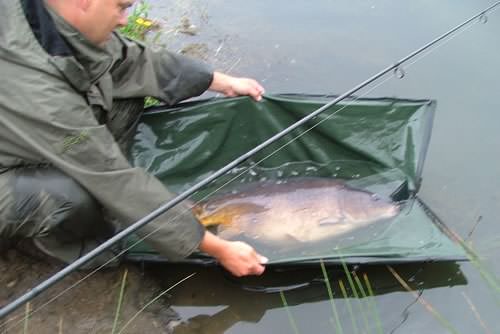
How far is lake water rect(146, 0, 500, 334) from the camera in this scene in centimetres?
261

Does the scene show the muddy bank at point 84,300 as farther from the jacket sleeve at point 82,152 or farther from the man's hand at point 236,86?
the man's hand at point 236,86

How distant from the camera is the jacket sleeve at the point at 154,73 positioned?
2969 mm

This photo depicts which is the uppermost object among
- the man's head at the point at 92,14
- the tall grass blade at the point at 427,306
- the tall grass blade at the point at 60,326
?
the man's head at the point at 92,14

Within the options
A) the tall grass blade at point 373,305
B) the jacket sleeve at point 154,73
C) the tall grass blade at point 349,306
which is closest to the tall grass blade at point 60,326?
the jacket sleeve at point 154,73

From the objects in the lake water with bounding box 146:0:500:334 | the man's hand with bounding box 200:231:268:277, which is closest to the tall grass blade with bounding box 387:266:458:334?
the lake water with bounding box 146:0:500:334

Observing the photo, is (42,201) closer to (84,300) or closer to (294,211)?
(84,300)

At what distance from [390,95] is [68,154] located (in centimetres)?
269

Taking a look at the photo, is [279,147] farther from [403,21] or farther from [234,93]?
[403,21]

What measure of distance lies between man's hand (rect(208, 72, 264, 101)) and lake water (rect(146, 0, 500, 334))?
41.9 inches

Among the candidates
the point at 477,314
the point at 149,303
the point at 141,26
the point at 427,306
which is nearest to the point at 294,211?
the point at 427,306

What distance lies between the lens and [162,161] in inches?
126

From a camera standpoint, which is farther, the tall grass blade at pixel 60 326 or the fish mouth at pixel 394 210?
the fish mouth at pixel 394 210

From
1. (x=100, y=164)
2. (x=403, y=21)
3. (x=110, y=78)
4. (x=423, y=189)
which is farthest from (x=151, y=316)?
(x=403, y=21)

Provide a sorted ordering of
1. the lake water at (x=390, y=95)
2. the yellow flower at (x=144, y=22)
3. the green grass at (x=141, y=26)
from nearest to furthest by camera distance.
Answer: the lake water at (x=390, y=95) < the green grass at (x=141, y=26) < the yellow flower at (x=144, y=22)
